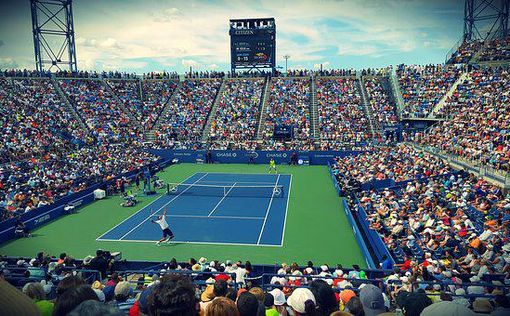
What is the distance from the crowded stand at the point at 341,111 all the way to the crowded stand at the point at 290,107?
1706mm

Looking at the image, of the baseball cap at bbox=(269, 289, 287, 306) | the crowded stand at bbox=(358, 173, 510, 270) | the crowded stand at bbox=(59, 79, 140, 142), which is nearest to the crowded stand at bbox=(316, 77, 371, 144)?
the crowded stand at bbox=(358, 173, 510, 270)

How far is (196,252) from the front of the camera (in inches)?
667

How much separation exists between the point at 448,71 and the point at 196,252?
126ft

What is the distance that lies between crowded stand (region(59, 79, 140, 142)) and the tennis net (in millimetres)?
17424

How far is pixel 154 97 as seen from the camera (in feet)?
175

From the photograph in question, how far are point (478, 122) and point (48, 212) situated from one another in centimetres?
2924

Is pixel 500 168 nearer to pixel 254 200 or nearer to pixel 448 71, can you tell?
pixel 254 200

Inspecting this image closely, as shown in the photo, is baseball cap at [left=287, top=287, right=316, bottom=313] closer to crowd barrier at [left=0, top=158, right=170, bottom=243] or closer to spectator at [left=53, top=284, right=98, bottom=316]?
spectator at [left=53, top=284, right=98, bottom=316]

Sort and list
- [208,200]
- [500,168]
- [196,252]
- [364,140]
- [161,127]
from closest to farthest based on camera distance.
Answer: [196,252], [500,168], [208,200], [364,140], [161,127]

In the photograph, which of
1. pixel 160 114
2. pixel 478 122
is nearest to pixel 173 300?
pixel 478 122

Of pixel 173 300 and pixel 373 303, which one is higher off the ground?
pixel 173 300

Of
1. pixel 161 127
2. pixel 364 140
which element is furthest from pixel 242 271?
pixel 161 127

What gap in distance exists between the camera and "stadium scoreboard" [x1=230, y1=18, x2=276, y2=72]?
5056 centimetres

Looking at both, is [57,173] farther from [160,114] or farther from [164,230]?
[160,114]
